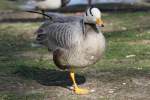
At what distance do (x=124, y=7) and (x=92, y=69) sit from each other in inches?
291

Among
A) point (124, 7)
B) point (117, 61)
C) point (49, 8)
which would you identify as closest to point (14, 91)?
point (117, 61)

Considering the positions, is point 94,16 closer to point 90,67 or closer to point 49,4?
point 90,67

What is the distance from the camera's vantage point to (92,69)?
24.9 feet

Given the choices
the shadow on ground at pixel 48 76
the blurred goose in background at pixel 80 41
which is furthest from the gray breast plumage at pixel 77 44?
the shadow on ground at pixel 48 76

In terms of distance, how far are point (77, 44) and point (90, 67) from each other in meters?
1.74

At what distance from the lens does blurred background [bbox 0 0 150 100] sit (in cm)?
639

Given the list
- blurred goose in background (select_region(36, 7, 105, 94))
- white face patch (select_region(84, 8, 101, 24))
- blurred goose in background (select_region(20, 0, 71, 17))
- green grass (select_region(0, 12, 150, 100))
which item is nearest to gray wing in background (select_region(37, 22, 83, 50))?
blurred goose in background (select_region(36, 7, 105, 94))

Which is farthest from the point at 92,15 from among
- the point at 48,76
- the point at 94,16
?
the point at 48,76

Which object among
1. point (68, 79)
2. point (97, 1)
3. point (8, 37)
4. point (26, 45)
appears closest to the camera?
point (68, 79)

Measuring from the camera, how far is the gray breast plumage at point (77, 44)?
602 cm

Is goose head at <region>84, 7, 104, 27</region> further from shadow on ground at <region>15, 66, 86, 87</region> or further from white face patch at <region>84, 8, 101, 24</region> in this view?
shadow on ground at <region>15, 66, 86, 87</region>

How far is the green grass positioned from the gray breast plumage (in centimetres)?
46

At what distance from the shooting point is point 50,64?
8.02 meters

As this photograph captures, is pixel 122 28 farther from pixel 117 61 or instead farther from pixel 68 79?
pixel 68 79
